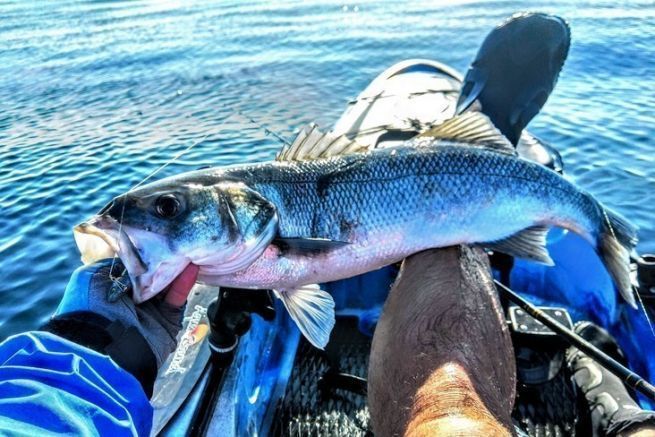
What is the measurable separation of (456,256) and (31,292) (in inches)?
248

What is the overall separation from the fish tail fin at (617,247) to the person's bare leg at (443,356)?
2.93ft

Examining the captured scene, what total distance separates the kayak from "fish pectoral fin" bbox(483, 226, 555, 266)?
2.12ft

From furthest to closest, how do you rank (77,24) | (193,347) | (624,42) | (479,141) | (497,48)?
1. (77,24)
2. (624,42)
3. (497,48)
4. (193,347)
5. (479,141)

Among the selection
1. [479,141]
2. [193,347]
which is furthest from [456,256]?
[193,347]

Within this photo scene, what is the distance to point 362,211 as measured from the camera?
9.93 ft

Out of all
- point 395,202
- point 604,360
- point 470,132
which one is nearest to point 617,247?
point 604,360

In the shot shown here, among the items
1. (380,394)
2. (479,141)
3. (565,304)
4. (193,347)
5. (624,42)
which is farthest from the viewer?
(624,42)

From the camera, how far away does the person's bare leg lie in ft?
5.89

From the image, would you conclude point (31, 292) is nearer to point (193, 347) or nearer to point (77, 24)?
point (193, 347)

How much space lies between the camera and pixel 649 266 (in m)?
3.86

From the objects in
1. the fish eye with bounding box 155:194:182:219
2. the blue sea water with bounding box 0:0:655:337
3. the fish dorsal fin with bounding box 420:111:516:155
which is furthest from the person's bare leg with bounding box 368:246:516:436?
the blue sea water with bounding box 0:0:655:337

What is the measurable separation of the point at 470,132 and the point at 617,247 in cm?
118

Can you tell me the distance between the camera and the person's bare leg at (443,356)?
5.89ft

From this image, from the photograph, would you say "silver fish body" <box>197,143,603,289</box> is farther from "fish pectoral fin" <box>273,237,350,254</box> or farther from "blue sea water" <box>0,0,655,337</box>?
"blue sea water" <box>0,0,655,337</box>
